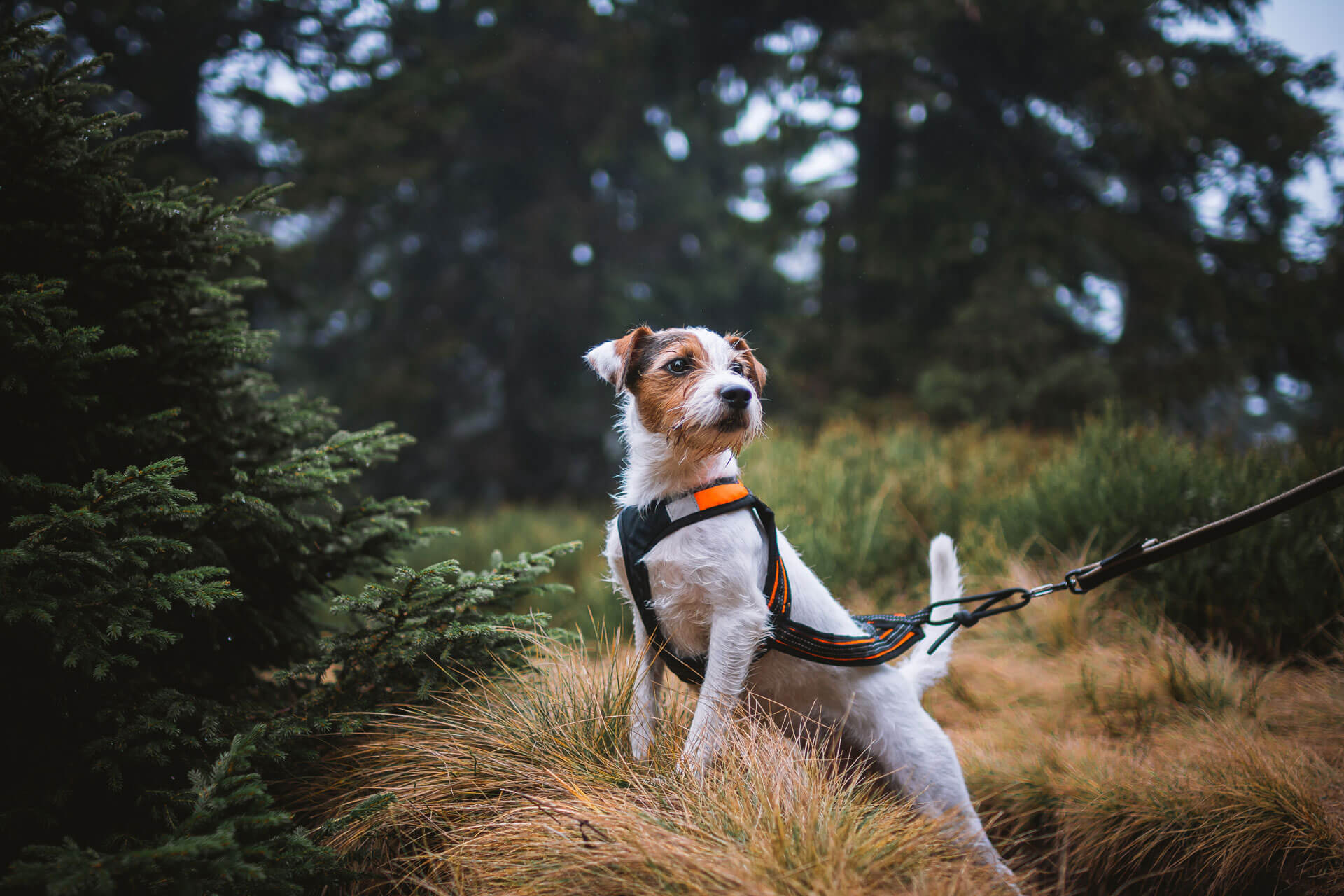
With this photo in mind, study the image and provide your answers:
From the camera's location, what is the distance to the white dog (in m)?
2.21

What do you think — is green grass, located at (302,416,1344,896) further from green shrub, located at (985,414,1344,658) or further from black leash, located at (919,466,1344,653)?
black leash, located at (919,466,1344,653)

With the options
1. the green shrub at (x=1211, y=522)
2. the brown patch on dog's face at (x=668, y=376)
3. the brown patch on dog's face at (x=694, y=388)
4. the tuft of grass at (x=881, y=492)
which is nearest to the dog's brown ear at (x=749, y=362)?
the brown patch on dog's face at (x=694, y=388)

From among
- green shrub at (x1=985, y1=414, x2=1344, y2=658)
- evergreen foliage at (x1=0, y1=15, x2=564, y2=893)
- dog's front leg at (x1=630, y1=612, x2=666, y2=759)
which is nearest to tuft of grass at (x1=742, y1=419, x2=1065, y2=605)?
green shrub at (x1=985, y1=414, x2=1344, y2=658)

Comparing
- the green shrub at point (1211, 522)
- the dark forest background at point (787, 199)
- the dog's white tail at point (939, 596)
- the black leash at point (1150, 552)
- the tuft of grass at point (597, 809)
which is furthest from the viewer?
the dark forest background at point (787, 199)

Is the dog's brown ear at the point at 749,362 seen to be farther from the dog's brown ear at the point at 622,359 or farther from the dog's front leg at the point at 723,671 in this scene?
the dog's front leg at the point at 723,671

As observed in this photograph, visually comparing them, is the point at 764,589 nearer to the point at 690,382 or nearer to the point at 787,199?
the point at 690,382

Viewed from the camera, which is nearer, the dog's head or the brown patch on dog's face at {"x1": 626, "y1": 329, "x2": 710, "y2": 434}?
the dog's head

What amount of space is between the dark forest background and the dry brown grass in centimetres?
386

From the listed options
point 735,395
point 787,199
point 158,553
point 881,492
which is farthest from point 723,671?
point 787,199

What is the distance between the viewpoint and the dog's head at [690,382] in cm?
219

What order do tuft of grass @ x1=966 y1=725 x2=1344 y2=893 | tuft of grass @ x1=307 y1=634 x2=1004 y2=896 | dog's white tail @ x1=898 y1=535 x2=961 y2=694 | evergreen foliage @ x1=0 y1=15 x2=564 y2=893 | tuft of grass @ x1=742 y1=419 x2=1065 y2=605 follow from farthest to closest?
tuft of grass @ x1=742 y1=419 x2=1065 y2=605 → dog's white tail @ x1=898 y1=535 x2=961 y2=694 → tuft of grass @ x1=966 y1=725 x2=1344 y2=893 → evergreen foliage @ x1=0 y1=15 x2=564 y2=893 → tuft of grass @ x1=307 y1=634 x2=1004 y2=896

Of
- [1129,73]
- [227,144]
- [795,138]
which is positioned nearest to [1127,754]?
[1129,73]

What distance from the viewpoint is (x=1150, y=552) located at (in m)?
2.40

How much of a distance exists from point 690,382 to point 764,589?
75cm
